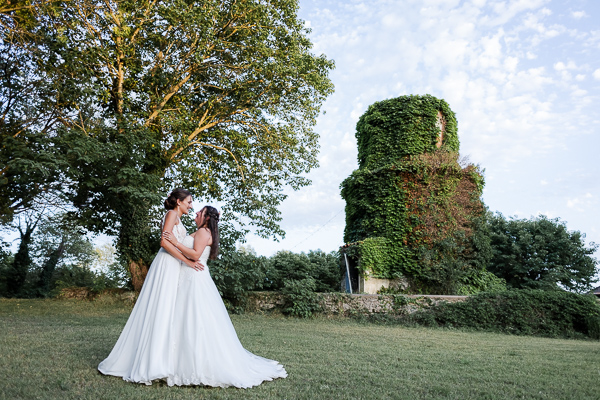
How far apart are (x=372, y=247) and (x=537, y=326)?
6.95 m

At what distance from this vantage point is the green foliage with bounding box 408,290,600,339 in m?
13.3

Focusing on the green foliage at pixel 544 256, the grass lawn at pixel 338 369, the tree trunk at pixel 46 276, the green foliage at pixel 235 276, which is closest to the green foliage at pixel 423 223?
the green foliage at pixel 235 276

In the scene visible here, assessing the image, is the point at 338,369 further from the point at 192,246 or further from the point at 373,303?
the point at 373,303

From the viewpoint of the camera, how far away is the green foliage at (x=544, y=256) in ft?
82.1

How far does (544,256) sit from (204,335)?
25.6m

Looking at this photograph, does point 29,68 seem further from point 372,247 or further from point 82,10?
point 372,247

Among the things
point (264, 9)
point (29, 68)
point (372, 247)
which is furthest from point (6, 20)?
point (372, 247)

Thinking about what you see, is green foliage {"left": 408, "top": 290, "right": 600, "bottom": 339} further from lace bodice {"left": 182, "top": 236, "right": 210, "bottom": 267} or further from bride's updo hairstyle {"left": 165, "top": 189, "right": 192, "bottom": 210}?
bride's updo hairstyle {"left": 165, "top": 189, "right": 192, "bottom": 210}

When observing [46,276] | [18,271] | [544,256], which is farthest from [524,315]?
[18,271]

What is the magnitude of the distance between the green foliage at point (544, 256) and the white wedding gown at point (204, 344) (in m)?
23.4

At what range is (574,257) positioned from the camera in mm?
25328

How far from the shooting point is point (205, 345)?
452 cm

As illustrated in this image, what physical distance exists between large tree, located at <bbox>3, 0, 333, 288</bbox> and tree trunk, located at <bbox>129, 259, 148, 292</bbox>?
4 cm

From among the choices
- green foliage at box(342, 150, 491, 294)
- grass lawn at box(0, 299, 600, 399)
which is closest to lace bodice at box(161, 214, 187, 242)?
grass lawn at box(0, 299, 600, 399)
